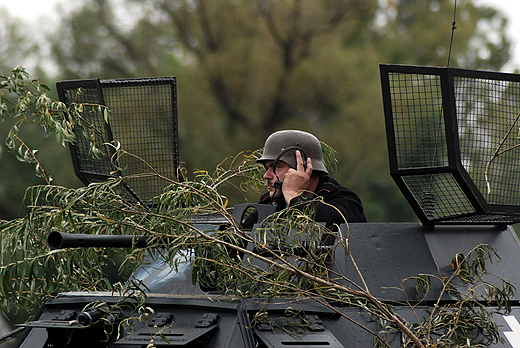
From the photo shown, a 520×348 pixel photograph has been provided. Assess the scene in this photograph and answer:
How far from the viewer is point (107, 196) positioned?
3703 millimetres

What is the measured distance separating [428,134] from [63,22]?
46.3ft

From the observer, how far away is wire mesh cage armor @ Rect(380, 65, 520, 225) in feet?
12.2

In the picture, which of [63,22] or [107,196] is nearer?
[107,196]

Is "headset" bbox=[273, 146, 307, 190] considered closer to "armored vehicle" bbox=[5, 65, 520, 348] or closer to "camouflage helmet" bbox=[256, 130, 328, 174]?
"camouflage helmet" bbox=[256, 130, 328, 174]

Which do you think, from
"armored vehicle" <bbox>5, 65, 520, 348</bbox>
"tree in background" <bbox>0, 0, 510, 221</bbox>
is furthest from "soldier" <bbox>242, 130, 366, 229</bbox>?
"tree in background" <bbox>0, 0, 510, 221</bbox>

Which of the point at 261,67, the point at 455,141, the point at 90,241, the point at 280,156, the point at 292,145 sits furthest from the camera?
the point at 261,67

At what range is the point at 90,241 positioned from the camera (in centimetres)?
317

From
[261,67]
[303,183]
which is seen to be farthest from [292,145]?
[261,67]

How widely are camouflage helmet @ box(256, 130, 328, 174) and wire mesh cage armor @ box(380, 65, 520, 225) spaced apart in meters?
1.16

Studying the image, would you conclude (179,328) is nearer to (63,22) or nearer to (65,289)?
(65,289)

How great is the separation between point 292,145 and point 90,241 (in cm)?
219

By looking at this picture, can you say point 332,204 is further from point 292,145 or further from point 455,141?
point 455,141

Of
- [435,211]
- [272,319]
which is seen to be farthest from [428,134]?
[272,319]

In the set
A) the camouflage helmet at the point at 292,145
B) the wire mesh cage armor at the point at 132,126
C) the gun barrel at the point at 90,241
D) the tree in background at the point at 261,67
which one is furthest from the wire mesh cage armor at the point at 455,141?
the tree in background at the point at 261,67
